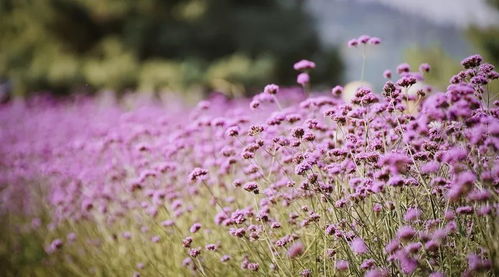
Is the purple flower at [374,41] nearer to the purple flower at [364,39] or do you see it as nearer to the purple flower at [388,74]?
the purple flower at [364,39]

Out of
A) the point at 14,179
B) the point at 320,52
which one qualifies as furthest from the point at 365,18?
the point at 14,179

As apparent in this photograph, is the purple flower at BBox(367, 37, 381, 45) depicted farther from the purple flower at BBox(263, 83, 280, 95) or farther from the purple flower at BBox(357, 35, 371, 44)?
the purple flower at BBox(263, 83, 280, 95)

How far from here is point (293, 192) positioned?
2.81 meters

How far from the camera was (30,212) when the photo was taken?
5.33m

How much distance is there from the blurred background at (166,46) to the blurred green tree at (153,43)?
4 centimetres

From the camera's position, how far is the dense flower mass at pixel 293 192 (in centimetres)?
191

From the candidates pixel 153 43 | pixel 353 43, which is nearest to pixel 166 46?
pixel 153 43

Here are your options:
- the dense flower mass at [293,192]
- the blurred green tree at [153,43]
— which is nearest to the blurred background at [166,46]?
the blurred green tree at [153,43]

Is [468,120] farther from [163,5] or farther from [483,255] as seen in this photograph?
[163,5]

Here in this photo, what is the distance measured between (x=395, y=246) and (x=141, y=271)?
2181 millimetres

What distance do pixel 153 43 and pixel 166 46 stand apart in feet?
1.98

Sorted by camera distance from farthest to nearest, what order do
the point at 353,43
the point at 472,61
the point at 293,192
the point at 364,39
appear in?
the point at 353,43
the point at 364,39
the point at 293,192
the point at 472,61

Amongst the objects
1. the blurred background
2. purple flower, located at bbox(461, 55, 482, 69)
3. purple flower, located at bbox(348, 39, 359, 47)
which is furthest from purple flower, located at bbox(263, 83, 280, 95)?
the blurred background

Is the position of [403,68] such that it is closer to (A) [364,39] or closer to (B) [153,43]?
(A) [364,39]
